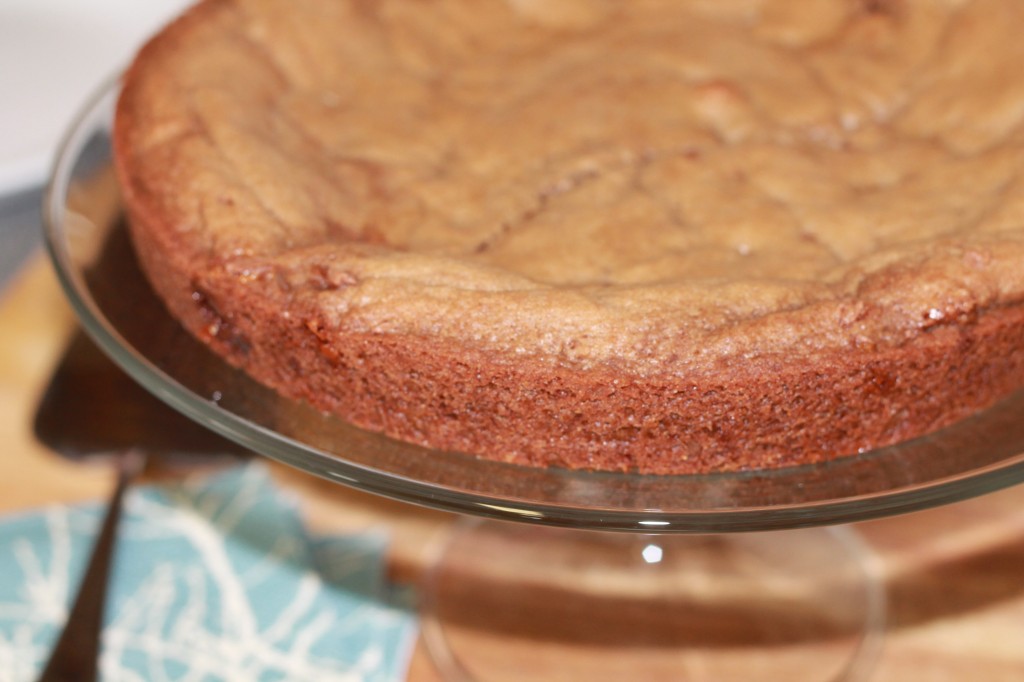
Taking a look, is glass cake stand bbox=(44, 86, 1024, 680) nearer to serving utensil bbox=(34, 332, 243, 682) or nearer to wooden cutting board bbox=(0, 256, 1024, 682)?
wooden cutting board bbox=(0, 256, 1024, 682)

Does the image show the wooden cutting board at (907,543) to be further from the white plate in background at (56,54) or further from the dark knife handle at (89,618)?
the white plate in background at (56,54)

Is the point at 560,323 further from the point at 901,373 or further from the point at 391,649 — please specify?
the point at 391,649

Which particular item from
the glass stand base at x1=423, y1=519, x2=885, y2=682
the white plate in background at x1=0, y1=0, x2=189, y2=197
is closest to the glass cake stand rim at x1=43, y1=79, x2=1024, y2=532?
the glass stand base at x1=423, y1=519, x2=885, y2=682

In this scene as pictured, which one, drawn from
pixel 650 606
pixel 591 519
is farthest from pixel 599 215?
pixel 650 606

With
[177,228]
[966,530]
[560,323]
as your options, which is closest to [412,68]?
[177,228]

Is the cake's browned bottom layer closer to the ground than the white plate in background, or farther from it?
farther from it
